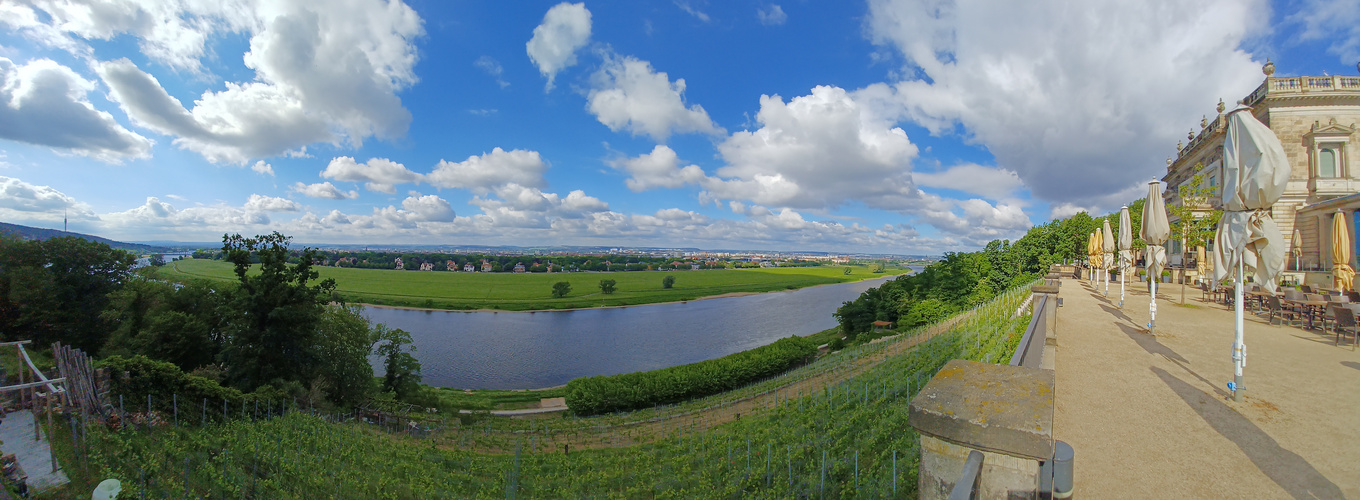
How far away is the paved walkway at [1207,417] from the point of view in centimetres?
434

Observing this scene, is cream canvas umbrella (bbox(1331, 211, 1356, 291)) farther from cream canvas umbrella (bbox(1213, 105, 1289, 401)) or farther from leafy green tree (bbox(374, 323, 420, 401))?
leafy green tree (bbox(374, 323, 420, 401))

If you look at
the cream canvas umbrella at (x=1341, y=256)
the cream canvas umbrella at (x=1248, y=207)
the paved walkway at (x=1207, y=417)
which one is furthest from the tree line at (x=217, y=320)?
the cream canvas umbrella at (x=1341, y=256)

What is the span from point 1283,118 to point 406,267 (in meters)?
186

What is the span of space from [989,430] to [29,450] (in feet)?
60.6

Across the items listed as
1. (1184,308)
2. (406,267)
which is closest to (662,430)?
(1184,308)

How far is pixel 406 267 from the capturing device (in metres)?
159

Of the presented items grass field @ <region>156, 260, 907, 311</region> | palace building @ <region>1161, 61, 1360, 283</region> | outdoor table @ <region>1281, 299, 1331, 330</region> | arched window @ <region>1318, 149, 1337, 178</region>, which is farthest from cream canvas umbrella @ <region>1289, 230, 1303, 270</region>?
grass field @ <region>156, 260, 907, 311</region>

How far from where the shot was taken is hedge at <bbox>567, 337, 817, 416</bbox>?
2673 centimetres

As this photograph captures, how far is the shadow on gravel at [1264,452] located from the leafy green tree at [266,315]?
27154mm

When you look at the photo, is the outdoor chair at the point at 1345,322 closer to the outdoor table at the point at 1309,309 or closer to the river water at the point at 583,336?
the outdoor table at the point at 1309,309

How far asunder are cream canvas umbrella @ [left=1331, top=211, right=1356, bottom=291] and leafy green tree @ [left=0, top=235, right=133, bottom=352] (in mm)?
49966

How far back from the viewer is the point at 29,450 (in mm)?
10359

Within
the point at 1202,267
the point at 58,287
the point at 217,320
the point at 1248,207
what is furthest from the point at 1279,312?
the point at 58,287

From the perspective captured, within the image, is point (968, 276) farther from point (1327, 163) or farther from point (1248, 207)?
point (1248, 207)
